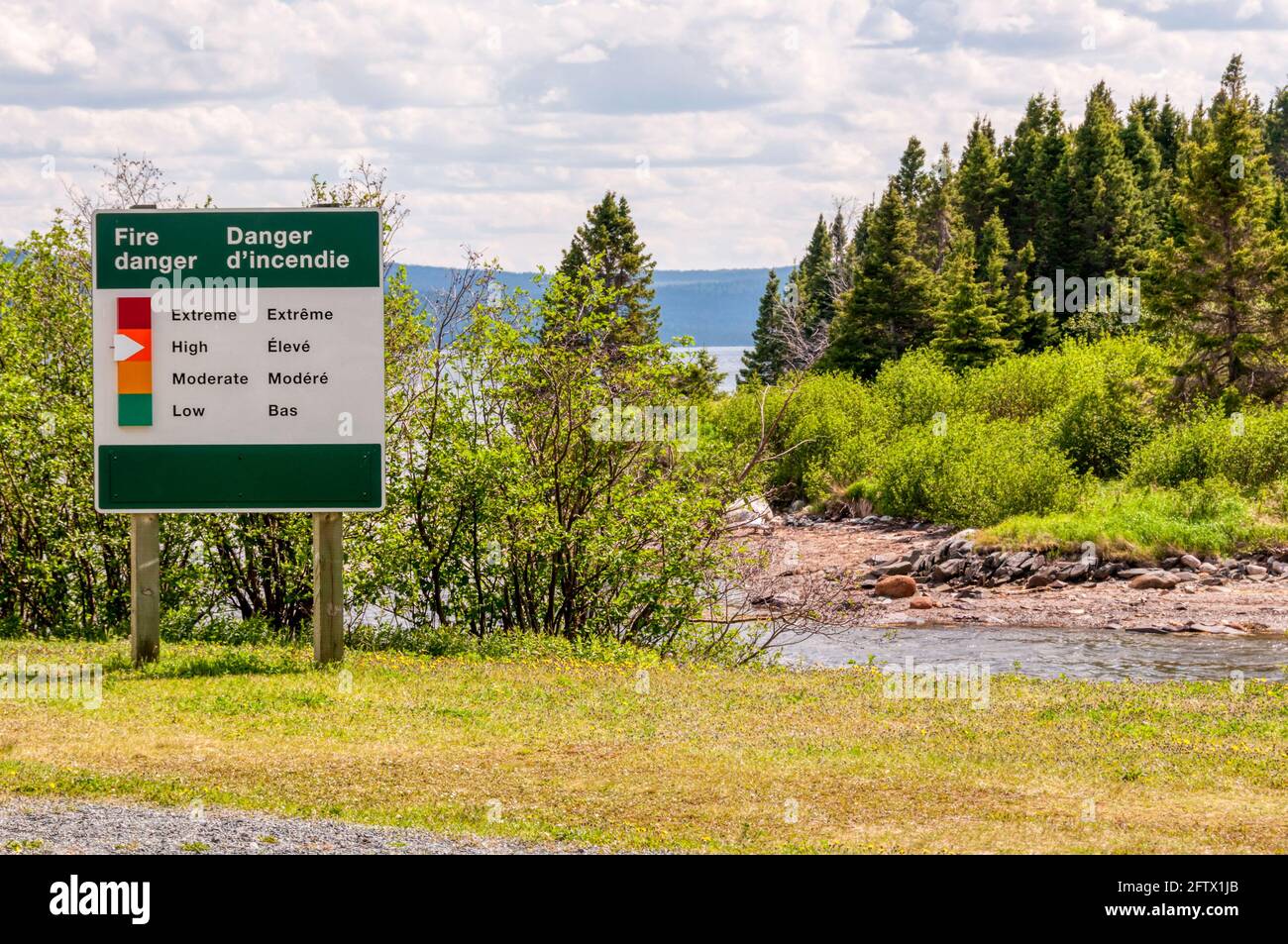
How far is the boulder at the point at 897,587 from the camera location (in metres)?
44.9

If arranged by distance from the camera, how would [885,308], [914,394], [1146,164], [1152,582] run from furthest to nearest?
[1146,164], [885,308], [914,394], [1152,582]

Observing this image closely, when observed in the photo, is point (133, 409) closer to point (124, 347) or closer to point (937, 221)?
point (124, 347)

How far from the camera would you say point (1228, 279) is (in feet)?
180

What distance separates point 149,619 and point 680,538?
819cm

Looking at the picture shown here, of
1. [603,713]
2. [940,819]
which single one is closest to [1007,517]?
[603,713]

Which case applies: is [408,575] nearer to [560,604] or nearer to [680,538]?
[560,604]

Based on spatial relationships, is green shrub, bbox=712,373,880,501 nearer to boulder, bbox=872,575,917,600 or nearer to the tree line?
the tree line

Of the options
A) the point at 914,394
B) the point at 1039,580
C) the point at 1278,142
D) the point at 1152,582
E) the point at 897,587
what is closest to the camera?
the point at 1152,582

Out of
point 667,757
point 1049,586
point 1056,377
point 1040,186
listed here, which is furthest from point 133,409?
point 1040,186

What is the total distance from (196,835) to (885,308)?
243 feet

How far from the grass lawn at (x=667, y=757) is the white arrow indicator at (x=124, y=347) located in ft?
11.6

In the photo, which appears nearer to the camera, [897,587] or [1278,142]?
[897,587]

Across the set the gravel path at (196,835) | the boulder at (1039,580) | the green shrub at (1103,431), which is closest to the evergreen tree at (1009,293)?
the green shrub at (1103,431)
